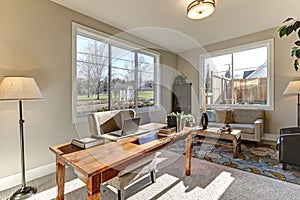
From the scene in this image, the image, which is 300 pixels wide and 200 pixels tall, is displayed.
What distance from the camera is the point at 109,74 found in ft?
12.4

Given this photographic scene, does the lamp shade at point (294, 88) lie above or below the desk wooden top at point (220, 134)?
above

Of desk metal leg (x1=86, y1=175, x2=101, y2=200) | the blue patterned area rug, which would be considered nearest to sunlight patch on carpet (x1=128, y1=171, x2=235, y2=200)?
the blue patterned area rug

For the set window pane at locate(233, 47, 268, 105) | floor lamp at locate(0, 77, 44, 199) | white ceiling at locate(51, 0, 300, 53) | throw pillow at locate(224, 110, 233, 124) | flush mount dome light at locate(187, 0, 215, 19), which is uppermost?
white ceiling at locate(51, 0, 300, 53)

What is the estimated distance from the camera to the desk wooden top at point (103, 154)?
1194 mm

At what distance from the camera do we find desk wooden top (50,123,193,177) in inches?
47.0

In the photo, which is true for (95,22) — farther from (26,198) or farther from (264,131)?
(264,131)

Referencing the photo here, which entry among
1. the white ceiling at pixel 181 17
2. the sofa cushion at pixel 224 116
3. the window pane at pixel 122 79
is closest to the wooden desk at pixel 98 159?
the window pane at pixel 122 79

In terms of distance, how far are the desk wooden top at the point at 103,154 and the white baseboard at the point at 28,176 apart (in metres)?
1.34

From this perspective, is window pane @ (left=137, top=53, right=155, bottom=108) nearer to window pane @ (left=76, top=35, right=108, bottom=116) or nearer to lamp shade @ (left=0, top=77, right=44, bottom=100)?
window pane @ (left=76, top=35, right=108, bottom=116)

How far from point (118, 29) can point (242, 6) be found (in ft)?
8.29

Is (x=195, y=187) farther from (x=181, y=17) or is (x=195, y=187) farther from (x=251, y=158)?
(x=181, y=17)

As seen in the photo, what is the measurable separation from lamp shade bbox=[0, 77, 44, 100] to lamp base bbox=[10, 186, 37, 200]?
1132 millimetres

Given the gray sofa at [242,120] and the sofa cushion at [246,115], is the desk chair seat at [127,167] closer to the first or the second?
the gray sofa at [242,120]

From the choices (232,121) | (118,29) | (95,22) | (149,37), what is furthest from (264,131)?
(95,22)
